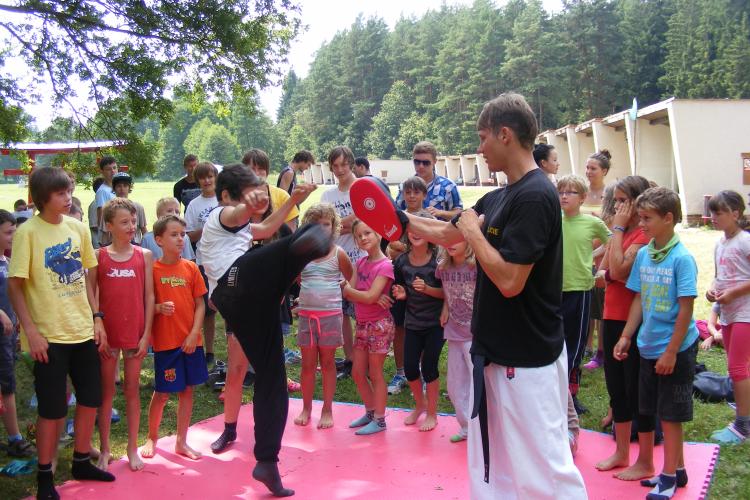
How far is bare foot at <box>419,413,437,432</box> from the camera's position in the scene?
5.06m

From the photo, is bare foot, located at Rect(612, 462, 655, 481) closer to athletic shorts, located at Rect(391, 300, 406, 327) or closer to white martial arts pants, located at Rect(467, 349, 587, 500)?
white martial arts pants, located at Rect(467, 349, 587, 500)

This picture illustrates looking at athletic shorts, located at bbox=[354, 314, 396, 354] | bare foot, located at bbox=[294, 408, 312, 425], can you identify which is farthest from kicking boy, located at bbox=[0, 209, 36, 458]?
athletic shorts, located at bbox=[354, 314, 396, 354]

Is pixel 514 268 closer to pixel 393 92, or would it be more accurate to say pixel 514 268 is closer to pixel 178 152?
pixel 393 92

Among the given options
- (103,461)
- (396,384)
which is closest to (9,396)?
(103,461)

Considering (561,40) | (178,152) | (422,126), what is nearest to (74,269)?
(561,40)

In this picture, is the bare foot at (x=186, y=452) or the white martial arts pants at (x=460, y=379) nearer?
the bare foot at (x=186, y=452)

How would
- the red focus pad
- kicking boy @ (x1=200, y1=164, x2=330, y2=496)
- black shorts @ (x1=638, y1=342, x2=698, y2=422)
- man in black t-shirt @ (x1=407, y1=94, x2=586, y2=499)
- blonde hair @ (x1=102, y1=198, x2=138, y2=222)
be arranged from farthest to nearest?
blonde hair @ (x1=102, y1=198, x2=138, y2=222), kicking boy @ (x1=200, y1=164, x2=330, y2=496), black shorts @ (x1=638, y1=342, x2=698, y2=422), the red focus pad, man in black t-shirt @ (x1=407, y1=94, x2=586, y2=499)

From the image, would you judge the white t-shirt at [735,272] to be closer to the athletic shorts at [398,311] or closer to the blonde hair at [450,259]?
the blonde hair at [450,259]

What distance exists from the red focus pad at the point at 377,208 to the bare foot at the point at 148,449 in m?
2.56

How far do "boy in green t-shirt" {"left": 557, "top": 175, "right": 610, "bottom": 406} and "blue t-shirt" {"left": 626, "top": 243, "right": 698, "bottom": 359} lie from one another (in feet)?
2.74

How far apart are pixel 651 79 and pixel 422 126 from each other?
1046 inches

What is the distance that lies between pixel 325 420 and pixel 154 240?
2493 millimetres

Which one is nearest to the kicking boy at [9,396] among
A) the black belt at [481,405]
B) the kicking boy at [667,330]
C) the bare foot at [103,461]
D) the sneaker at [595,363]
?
the bare foot at [103,461]

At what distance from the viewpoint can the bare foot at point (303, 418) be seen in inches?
209
